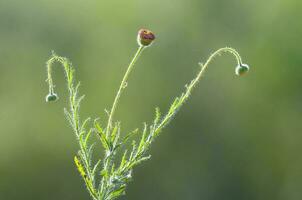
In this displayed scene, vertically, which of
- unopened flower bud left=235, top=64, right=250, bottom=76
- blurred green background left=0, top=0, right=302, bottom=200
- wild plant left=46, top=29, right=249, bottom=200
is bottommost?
wild plant left=46, top=29, right=249, bottom=200

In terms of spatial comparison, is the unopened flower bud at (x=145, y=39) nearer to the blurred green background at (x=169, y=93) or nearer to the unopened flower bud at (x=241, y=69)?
the unopened flower bud at (x=241, y=69)

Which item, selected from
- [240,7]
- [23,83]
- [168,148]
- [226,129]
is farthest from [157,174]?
[240,7]

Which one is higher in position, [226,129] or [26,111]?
[26,111]

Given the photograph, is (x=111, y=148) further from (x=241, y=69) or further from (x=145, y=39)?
(x=241, y=69)

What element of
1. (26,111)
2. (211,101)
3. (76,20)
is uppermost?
(76,20)

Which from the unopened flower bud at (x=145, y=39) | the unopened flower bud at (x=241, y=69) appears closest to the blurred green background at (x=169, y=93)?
the unopened flower bud at (x=241, y=69)

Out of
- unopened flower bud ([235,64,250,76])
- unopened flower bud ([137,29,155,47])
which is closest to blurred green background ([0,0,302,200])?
unopened flower bud ([235,64,250,76])

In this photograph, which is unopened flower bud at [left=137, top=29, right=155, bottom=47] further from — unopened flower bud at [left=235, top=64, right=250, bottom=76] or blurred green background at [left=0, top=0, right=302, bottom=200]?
blurred green background at [left=0, top=0, right=302, bottom=200]

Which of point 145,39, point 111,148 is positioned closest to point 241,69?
point 145,39

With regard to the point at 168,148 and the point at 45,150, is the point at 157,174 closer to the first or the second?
the point at 168,148
